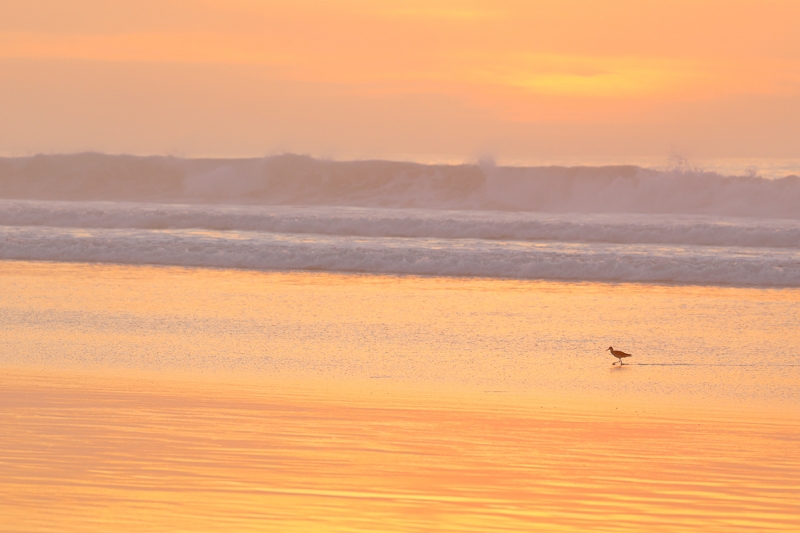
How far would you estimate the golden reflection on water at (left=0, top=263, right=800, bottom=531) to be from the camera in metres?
4.30

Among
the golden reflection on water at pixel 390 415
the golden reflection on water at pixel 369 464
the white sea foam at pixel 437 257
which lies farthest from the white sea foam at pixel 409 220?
the golden reflection on water at pixel 369 464

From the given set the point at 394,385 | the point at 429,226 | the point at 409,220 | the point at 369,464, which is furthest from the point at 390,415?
the point at 409,220

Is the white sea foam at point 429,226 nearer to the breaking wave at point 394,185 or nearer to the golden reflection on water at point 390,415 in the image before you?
the breaking wave at point 394,185

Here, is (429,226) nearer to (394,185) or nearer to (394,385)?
(394,185)

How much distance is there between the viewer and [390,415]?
5.97 metres

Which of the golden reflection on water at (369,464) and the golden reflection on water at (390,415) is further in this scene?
the golden reflection on water at (390,415)

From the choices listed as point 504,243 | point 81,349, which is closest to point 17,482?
point 81,349

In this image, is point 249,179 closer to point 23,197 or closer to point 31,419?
point 23,197

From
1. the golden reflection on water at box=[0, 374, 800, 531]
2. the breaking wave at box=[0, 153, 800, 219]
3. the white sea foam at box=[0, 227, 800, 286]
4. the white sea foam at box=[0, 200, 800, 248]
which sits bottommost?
the golden reflection on water at box=[0, 374, 800, 531]

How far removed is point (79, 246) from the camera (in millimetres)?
15656

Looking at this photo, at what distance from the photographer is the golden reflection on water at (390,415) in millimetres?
4297

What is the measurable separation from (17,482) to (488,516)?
2.28 m

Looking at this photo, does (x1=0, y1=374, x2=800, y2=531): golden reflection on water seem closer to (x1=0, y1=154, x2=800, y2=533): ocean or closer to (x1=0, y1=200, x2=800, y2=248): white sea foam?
(x1=0, y1=154, x2=800, y2=533): ocean

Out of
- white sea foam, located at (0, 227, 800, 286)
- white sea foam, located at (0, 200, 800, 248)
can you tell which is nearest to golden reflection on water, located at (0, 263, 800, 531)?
white sea foam, located at (0, 227, 800, 286)
